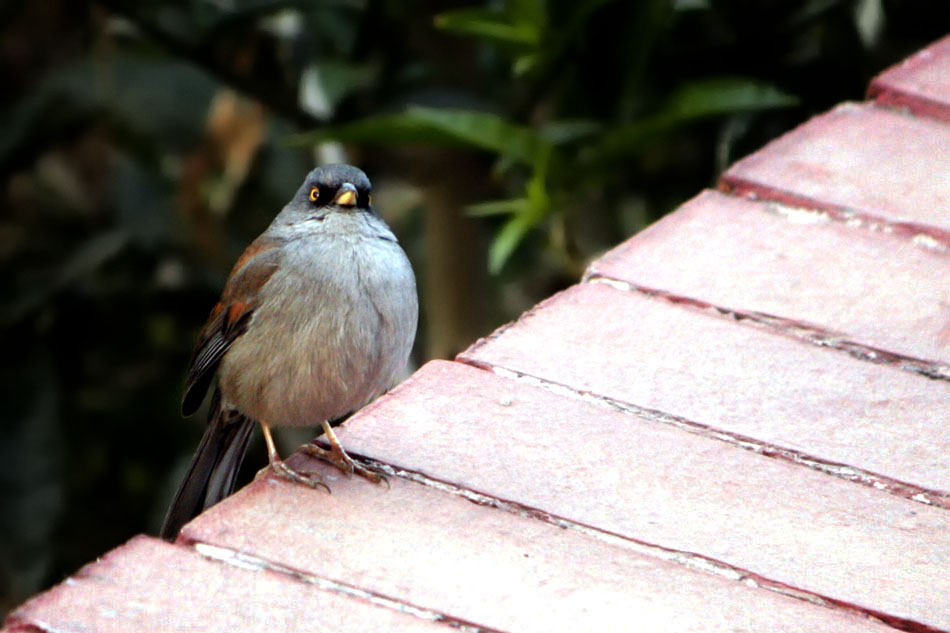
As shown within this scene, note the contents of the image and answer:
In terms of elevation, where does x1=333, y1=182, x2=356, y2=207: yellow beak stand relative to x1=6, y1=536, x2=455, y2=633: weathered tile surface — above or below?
below

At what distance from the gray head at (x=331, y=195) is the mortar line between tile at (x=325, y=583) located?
74.9 inches

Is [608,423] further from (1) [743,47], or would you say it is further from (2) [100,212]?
(2) [100,212]

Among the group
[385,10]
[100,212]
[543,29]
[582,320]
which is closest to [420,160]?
[385,10]

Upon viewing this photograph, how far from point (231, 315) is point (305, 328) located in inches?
15.9

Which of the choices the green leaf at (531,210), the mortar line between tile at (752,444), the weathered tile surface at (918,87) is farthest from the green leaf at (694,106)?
the mortar line between tile at (752,444)

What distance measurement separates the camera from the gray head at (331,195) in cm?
344

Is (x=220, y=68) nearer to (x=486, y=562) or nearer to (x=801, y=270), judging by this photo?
(x=801, y=270)

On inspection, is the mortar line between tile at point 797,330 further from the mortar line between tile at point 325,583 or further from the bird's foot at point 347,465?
the mortar line between tile at point 325,583

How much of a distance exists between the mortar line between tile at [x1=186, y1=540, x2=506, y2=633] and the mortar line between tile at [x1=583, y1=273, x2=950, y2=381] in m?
0.81

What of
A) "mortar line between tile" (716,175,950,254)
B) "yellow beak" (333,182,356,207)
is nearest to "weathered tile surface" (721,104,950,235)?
"mortar line between tile" (716,175,950,254)

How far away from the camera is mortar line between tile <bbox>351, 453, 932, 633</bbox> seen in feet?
5.01

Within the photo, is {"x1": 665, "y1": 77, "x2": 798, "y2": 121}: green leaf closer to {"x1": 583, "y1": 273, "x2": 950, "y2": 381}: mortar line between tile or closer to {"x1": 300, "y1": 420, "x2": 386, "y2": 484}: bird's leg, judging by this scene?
{"x1": 583, "y1": 273, "x2": 950, "y2": 381}: mortar line between tile

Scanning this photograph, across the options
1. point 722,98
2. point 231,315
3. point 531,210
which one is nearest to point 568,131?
point 531,210

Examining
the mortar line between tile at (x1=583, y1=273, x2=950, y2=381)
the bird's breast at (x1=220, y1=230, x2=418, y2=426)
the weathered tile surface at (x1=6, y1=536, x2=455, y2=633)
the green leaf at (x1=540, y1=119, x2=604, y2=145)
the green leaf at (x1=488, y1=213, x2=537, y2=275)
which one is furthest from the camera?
the green leaf at (x1=540, y1=119, x2=604, y2=145)
